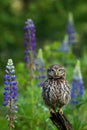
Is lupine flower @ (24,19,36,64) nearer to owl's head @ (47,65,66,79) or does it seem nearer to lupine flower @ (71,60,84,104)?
lupine flower @ (71,60,84,104)

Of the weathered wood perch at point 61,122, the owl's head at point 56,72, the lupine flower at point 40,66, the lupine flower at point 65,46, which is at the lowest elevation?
the weathered wood perch at point 61,122

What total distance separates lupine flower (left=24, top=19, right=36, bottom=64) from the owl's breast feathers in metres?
2.06

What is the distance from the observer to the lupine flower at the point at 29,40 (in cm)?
979

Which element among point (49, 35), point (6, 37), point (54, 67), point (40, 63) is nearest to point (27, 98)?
point (40, 63)

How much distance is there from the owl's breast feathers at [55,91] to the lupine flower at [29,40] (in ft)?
6.76

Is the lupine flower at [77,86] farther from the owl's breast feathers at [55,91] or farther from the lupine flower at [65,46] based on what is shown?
the lupine flower at [65,46]

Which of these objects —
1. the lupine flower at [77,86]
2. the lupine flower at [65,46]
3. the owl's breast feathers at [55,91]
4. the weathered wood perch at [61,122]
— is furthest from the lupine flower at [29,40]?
the lupine flower at [65,46]

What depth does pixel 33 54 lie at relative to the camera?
32.8 feet

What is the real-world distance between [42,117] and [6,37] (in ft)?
45.3

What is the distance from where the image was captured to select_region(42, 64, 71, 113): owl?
25.5 ft

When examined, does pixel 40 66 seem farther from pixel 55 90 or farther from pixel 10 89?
pixel 55 90

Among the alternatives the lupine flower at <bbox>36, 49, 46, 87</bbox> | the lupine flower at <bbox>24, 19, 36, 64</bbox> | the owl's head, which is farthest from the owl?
the lupine flower at <bbox>36, 49, 46, 87</bbox>

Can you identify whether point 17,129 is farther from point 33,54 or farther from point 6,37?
point 6,37

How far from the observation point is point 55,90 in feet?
25.5
